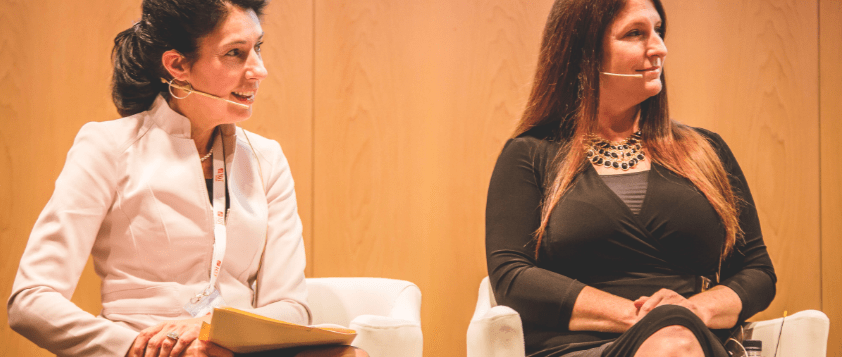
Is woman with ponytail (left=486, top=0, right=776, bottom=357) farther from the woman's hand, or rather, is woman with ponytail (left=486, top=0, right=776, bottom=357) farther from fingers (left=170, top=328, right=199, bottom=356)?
fingers (left=170, top=328, right=199, bottom=356)

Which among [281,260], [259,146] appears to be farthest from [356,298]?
[259,146]

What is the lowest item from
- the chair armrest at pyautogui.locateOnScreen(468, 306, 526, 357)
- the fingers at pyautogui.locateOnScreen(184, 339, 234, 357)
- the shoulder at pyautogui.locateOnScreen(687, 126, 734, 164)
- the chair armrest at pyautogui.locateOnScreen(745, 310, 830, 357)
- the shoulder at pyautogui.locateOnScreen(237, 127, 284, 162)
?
the chair armrest at pyautogui.locateOnScreen(745, 310, 830, 357)

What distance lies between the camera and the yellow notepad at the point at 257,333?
118 cm

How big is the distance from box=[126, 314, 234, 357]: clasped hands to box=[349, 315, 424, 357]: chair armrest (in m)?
0.35

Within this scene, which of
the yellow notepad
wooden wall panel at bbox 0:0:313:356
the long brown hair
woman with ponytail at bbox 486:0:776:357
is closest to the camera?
the yellow notepad

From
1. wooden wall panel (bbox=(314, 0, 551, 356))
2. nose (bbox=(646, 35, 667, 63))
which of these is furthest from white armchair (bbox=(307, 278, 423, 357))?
nose (bbox=(646, 35, 667, 63))

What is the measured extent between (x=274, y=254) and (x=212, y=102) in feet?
1.34

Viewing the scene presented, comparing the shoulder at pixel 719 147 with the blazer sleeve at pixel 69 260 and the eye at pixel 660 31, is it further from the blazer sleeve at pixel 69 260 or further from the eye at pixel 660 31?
the blazer sleeve at pixel 69 260

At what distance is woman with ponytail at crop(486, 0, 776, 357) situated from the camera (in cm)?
162

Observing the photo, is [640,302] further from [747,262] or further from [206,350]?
[206,350]

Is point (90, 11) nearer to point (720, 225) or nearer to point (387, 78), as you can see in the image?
point (387, 78)

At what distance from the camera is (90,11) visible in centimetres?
252

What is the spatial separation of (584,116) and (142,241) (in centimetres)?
121

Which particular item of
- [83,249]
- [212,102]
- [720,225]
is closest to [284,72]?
[212,102]
